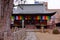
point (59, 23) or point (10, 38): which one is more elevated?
point (10, 38)

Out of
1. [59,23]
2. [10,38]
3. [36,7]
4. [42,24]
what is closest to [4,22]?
[10,38]

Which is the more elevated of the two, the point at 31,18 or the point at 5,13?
the point at 5,13

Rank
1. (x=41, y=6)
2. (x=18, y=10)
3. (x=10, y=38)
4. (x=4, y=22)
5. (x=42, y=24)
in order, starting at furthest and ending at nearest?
(x=41, y=6) → (x=18, y=10) → (x=42, y=24) → (x=4, y=22) → (x=10, y=38)

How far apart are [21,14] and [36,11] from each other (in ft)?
11.7

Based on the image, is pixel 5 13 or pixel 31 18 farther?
pixel 31 18

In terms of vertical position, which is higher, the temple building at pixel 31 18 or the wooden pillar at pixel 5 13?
the wooden pillar at pixel 5 13

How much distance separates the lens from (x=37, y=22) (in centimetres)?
4375

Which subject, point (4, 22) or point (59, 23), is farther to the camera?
point (59, 23)

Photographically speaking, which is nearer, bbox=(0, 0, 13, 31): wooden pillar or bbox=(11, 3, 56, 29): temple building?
bbox=(0, 0, 13, 31): wooden pillar

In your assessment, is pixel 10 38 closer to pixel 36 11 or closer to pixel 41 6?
pixel 36 11

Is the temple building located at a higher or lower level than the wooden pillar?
lower

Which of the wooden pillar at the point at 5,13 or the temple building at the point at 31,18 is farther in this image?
the temple building at the point at 31,18

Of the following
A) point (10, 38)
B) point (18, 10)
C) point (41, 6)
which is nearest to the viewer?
point (10, 38)

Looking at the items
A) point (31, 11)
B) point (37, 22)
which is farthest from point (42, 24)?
point (31, 11)
